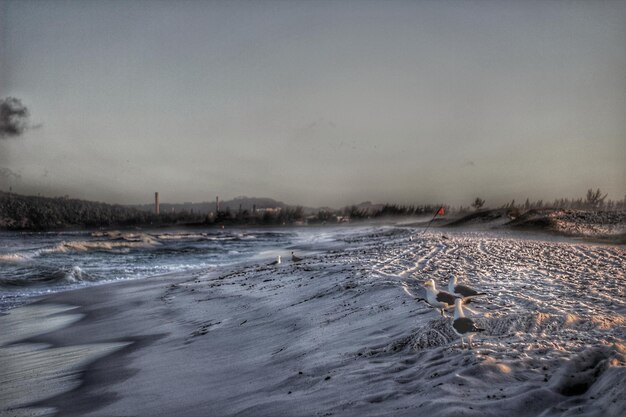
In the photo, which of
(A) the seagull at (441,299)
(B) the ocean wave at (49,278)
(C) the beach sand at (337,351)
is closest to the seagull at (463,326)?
(C) the beach sand at (337,351)

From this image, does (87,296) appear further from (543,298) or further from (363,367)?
(543,298)

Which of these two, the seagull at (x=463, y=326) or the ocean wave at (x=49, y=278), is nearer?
the seagull at (x=463, y=326)

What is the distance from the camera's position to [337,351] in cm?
436

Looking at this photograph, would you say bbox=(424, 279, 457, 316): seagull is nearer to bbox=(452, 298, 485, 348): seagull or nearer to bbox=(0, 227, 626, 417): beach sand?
bbox=(0, 227, 626, 417): beach sand

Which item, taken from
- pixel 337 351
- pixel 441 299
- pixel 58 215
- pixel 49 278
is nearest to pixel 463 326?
pixel 441 299

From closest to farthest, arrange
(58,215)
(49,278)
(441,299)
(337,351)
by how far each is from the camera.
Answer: (337,351) → (441,299) → (49,278) → (58,215)

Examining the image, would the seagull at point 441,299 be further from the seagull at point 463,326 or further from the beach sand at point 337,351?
the seagull at point 463,326

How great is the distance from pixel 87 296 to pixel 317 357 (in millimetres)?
8483

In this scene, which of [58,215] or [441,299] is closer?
[441,299]

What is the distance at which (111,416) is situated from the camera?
148 inches

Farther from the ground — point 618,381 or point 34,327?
point 618,381

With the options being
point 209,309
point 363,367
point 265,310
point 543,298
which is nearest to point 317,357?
point 363,367

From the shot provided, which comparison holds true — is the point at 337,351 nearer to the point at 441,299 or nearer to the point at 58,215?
the point at 441,299

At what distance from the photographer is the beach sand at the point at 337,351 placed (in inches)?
121
